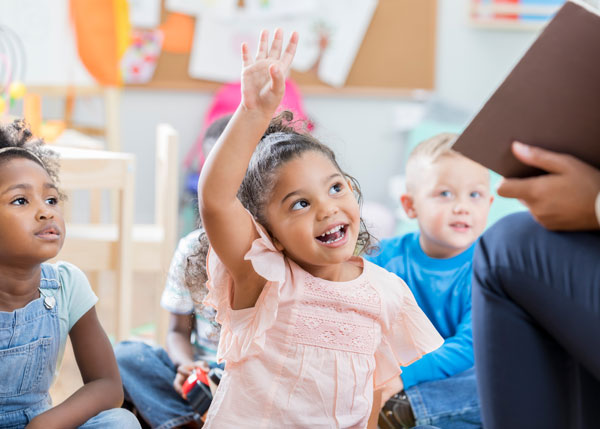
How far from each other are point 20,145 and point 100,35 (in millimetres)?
2296

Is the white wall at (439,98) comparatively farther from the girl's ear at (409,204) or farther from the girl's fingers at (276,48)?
the girl's fingers at (276,48)

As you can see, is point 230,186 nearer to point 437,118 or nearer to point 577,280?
point 577,280

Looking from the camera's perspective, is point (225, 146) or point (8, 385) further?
point (8, 385)

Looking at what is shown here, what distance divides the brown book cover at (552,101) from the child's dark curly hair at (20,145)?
2.17 feet

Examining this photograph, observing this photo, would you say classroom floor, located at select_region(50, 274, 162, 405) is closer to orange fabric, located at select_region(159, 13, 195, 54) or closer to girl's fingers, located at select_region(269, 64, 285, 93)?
orange fabric, located at select_region(159, 13, 195, 54)

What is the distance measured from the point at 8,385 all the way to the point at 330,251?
0.52 metres

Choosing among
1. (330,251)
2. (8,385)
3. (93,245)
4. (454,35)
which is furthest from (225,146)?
(454,35)

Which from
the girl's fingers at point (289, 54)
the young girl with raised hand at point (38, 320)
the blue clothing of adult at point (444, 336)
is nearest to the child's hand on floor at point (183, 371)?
the young girl with raised hand at point (38, 320)

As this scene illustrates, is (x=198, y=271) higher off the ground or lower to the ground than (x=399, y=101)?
lower

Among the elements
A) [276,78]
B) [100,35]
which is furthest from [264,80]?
[100,35]

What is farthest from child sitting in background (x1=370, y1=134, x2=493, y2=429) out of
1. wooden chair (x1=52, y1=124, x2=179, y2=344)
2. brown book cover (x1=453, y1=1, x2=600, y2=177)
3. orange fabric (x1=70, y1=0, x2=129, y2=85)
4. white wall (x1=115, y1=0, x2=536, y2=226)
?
white wall (x1=115, y1=0, x2=536, y2=226)

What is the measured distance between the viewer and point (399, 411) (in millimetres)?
1419

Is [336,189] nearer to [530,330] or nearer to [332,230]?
[332,230]

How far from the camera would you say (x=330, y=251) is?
1052 millimetres
